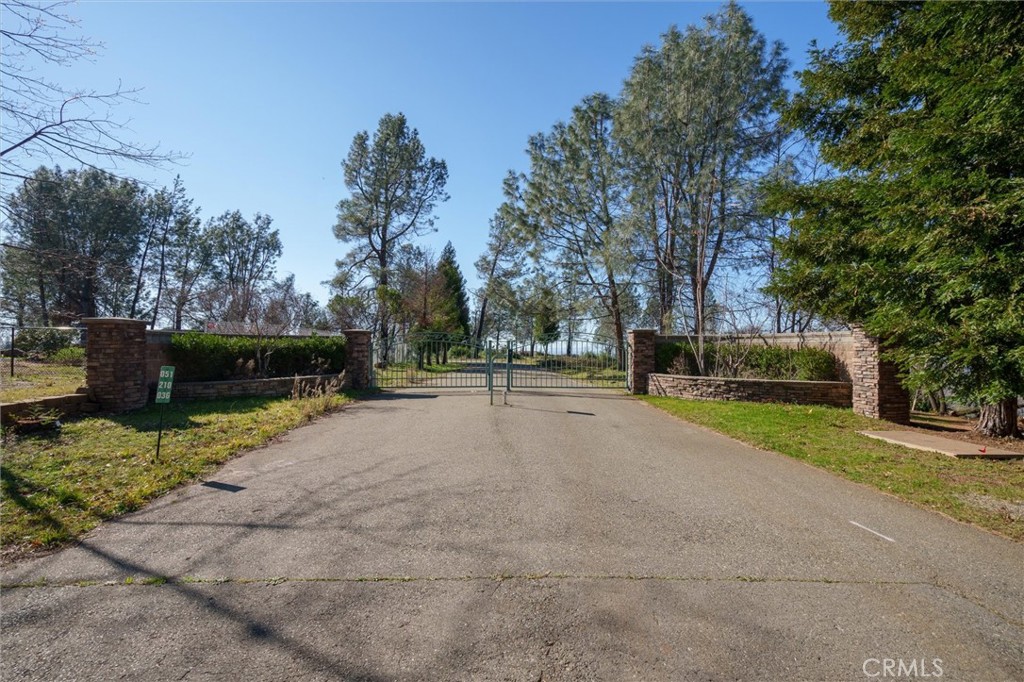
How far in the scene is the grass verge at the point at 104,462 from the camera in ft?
14.0

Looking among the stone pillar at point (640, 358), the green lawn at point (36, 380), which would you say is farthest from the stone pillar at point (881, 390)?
the green lawn at point (36, 380)

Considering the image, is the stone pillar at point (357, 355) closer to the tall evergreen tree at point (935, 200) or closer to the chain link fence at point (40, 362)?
the chain link fence at point (40, 362)

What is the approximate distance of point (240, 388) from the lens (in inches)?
488

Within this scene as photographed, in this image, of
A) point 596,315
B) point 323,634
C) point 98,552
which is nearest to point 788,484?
point 323,634

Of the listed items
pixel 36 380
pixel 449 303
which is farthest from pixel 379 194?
pixel 36 380

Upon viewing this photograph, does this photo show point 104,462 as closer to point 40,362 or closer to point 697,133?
point 40,362

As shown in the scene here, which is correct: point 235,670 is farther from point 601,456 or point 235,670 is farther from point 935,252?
point 935,252

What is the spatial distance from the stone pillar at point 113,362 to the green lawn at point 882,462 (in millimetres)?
11218

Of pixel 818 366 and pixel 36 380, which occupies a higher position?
pixel 818 366

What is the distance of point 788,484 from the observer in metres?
5.94

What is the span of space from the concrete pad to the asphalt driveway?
277 centimetres

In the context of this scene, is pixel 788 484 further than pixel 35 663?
Yes

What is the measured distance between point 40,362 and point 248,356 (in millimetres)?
4784

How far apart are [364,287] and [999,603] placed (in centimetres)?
3231
